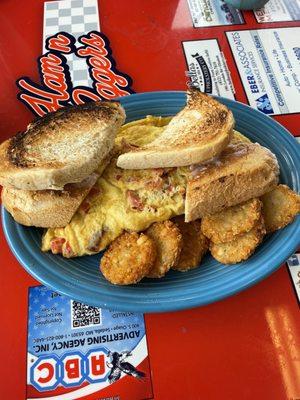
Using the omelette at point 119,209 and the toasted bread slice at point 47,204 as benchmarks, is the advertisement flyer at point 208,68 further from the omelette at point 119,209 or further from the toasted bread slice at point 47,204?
the toasted bread slice at point 47,204

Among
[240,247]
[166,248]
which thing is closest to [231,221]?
[240,247]

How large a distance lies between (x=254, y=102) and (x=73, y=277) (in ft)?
3.84

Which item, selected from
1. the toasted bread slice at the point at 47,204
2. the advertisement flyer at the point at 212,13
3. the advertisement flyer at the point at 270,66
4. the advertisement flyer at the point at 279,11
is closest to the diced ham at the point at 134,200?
the toasted bread slice at the point at 47,204

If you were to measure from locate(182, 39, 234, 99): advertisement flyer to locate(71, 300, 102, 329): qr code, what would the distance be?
114 cm

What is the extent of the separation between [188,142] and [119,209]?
0.96ft

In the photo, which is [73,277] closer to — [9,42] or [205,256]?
[205,256]

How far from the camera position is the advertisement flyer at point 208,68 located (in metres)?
1.95

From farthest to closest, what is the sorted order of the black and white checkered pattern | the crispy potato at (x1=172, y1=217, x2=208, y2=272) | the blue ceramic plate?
the black and white checkered pattern → the crispy potato at (x1=172, y1=217, x2=208, y2=272) → the blue ceramic plate

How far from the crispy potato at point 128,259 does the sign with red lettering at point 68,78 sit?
86 centimetres

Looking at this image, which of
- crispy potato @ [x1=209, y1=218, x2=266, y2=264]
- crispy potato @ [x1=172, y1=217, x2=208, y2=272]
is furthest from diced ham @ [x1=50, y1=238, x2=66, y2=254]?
crispy potato @ [x1=209, y1=218, x2=266, y2=264]

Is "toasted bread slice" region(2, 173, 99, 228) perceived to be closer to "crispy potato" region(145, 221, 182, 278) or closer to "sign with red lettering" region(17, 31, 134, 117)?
"crispy potato" region(145, 221, 182, 278)

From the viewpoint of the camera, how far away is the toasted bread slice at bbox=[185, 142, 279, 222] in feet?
3.98

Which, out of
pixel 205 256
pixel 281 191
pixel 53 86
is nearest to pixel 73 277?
pixel 205 256

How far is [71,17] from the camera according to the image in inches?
87.9
